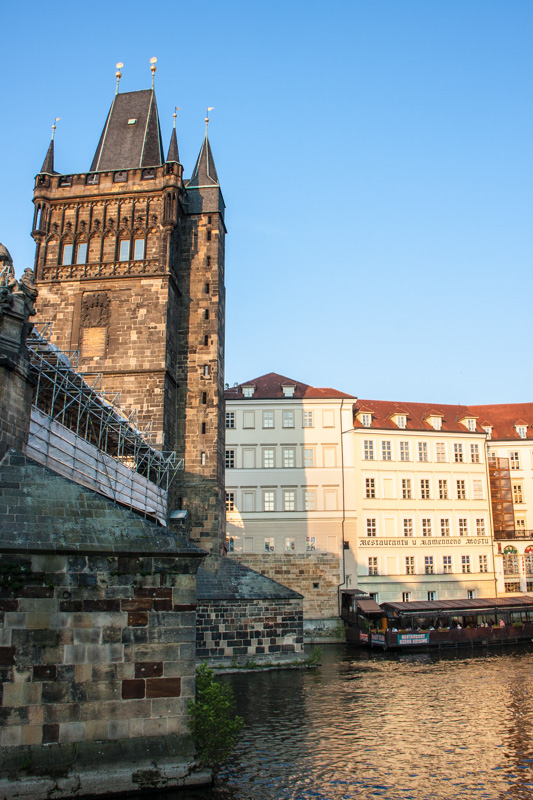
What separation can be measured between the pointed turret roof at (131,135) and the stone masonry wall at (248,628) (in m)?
21.0

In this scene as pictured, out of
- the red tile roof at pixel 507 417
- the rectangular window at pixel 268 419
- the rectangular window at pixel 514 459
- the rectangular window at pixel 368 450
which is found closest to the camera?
the rectangular window at pixel 268 419

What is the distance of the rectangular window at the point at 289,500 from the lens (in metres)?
41.8

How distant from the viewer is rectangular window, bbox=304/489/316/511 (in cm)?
4172

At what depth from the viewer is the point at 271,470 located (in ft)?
139

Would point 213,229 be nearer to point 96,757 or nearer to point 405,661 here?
point 405,661

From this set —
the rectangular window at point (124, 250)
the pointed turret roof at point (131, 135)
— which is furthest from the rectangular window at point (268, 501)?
the pointed turret roof at point (131, 135)

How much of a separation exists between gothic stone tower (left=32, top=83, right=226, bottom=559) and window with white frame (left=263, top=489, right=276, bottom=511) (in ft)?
36.7

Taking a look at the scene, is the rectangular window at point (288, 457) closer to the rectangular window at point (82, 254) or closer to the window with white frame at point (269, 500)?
the window with white frame at point (269, 500)

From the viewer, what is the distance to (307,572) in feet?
132

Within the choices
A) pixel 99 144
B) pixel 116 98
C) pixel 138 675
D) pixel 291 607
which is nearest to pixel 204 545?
pixel 291 607

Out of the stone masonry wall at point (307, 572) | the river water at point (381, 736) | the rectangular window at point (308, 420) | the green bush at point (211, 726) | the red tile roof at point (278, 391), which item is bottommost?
the river water at point (381, 736)

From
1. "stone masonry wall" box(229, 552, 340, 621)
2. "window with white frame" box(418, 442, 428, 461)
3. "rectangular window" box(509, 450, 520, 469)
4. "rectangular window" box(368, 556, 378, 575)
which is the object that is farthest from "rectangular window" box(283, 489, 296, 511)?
"rectangular window" box(509, 450, 520, 469)

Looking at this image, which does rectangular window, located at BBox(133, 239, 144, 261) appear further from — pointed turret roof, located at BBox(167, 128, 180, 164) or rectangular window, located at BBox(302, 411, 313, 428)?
rectangular window, located at BBox(302, 411, 313, 428)

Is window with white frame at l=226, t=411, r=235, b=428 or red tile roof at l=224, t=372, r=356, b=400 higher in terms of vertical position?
red tile roof at l=224, t=372, r=356, b=400
